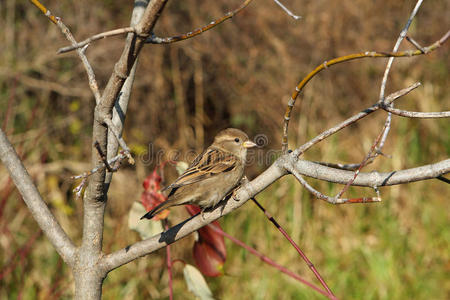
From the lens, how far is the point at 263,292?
4836mm

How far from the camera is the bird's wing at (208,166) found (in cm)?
319

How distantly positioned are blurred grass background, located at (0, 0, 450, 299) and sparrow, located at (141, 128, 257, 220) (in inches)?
62.0

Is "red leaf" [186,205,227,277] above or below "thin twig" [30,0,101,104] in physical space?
below

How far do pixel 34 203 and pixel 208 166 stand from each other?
62.9 inches

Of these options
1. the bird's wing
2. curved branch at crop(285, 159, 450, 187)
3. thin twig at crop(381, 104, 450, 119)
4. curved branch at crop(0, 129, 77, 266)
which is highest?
the bird's wing

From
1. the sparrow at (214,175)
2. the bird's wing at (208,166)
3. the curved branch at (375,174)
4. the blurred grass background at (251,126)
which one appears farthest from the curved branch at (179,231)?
the blurred grass background at (251,126)

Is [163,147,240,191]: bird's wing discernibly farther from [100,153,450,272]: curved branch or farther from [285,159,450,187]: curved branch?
[285,159,450,187]: curved branch

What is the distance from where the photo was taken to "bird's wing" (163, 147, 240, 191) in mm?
3193

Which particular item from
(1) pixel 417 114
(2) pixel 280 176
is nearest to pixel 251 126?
(2) pixel 280 176

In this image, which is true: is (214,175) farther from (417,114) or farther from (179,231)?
(417,114)

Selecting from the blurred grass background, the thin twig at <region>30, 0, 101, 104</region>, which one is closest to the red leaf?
the thin twig at <region>30, 0, 101, 104</region>

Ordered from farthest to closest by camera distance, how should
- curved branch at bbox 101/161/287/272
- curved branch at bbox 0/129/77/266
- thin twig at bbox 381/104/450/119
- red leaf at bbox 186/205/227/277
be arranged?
red leaf at bbox 186/205/227/277 → curved branch at bbox 0/129/77/266 → curved branch at bbox 101/161/287/272 → thin twig at bbox 381/104/450/119

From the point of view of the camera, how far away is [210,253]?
241 cm

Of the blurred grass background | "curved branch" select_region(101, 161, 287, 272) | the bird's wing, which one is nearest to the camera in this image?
"curved branch" select_region(101, 161, 287, 272)
